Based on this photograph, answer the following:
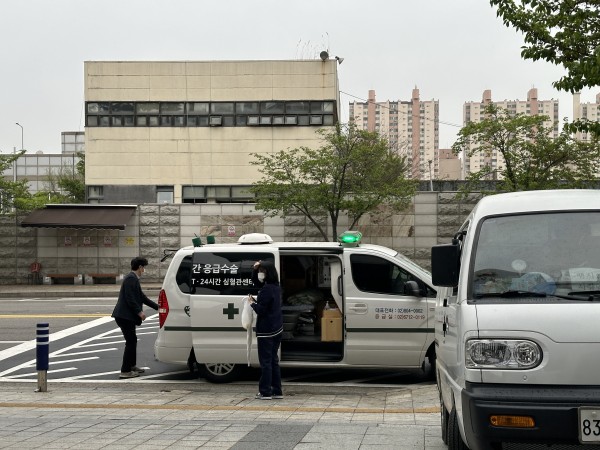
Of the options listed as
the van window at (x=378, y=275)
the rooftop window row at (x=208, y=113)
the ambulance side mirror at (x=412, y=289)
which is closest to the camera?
the ambulance side mirror at (x=412, y=289)

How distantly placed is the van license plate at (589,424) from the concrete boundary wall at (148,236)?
78.3ft

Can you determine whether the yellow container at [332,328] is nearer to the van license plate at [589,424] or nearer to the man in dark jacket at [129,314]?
the man in dark jacket at [129,314]

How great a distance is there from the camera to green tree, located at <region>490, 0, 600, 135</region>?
13.1 metres

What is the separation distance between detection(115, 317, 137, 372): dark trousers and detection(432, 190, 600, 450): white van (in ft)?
25.2

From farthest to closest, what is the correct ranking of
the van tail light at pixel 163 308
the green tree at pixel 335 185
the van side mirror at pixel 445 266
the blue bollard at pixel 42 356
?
the green tree at pixel 335 185 → the van tail light at pixel 163 308 → the blue bollard at pixel 42 356 → the van side mirror at pixel 445 266

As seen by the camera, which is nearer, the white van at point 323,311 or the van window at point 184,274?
the white van at point 323,311

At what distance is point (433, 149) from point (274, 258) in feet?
373

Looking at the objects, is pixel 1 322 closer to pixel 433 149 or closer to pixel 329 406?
pixel 329 406

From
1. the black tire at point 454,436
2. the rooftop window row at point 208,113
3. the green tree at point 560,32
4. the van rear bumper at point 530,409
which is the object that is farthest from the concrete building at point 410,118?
the van rear bumper at point 530,409

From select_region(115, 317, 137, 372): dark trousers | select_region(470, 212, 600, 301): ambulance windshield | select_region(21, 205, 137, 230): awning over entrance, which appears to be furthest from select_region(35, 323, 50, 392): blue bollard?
select_region(21, 205, 137, 230): awning over entrance

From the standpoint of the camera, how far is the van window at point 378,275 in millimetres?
11602

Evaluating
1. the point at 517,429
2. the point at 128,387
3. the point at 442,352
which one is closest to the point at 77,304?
the point at 128,387

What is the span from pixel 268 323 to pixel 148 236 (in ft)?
64.4

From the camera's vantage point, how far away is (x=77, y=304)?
23.4 m
